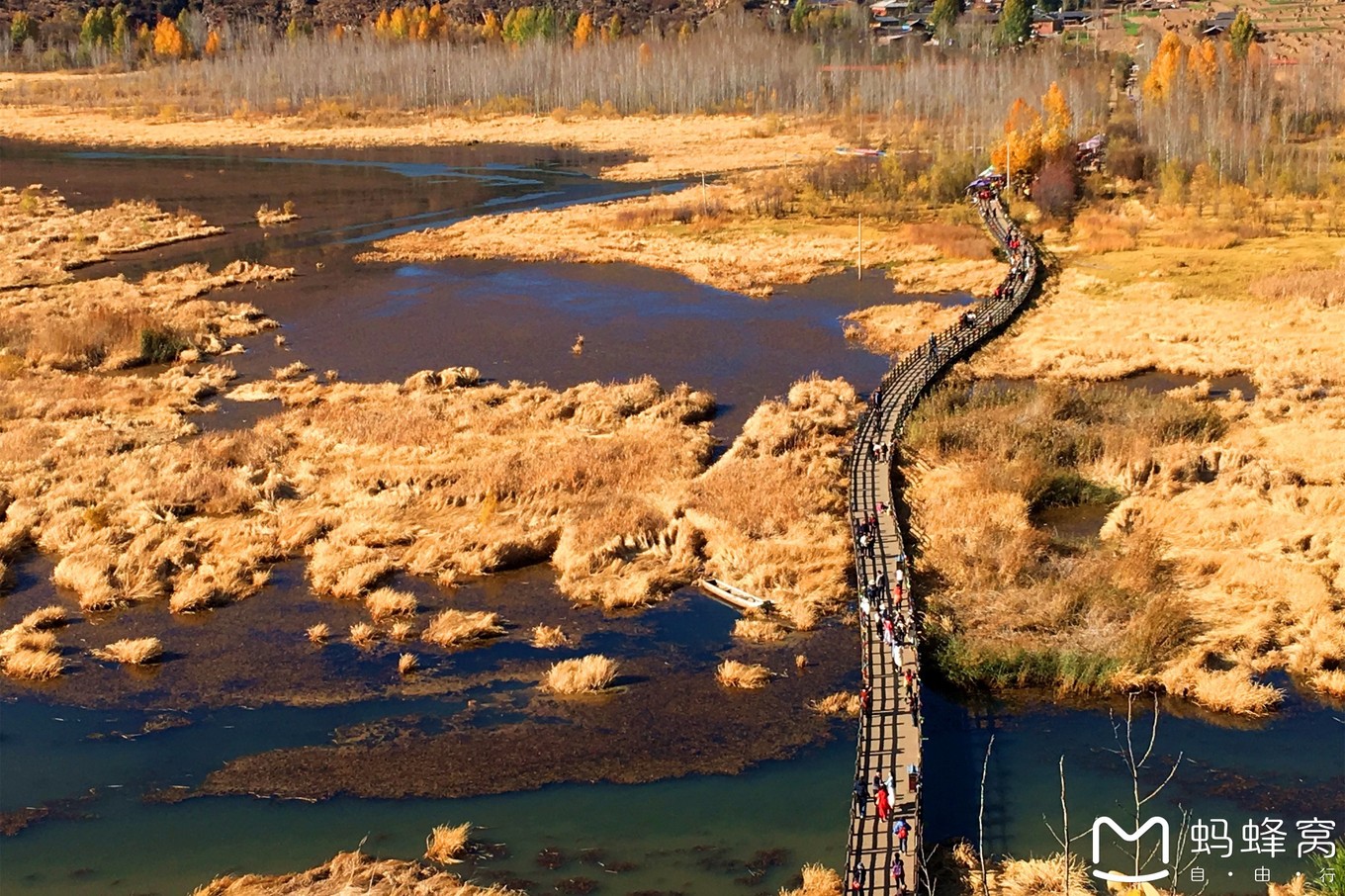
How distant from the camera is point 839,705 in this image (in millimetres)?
24375

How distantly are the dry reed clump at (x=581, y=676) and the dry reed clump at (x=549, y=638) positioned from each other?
1320mm

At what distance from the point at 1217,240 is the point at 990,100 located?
146ft

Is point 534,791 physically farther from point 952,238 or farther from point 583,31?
point 583,31

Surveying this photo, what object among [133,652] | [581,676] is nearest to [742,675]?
[581,676]

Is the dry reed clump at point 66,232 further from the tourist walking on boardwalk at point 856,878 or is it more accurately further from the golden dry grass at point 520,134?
the tourist walking on boardwalk at point 856,878

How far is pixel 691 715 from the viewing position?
2459cm

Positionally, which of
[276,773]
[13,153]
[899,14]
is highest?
[899,14]

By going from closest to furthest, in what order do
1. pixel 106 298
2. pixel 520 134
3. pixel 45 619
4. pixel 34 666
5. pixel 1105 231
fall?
pixel 34 666, pixel 45 619, pixel 106 298, pixel 1105 231, pixel 520 134

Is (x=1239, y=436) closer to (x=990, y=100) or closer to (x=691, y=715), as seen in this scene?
(x=691, y=715)

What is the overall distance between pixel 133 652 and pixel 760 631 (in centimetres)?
1338

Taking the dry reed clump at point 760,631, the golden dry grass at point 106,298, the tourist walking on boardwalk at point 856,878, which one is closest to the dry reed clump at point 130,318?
the golden dry grass at point 106,298

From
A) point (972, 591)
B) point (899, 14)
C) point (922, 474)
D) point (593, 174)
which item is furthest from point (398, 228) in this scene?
point (899, 14)

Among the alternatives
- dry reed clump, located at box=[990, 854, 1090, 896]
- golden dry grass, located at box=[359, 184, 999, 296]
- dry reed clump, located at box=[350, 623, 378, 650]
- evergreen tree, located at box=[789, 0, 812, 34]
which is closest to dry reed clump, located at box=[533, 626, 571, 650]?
dry reed clump, located at box=[350, 623, 378, 650]

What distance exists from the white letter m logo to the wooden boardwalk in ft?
9.13
